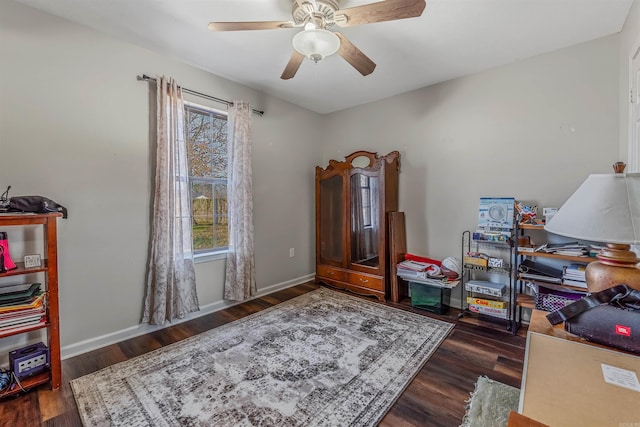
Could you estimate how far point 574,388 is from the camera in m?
0.78

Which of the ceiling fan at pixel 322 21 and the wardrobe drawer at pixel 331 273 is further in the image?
the wardrobe drawer at pixel 331 273

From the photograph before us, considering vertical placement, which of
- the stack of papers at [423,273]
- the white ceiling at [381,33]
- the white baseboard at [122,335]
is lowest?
the white baseboard at [122,335]

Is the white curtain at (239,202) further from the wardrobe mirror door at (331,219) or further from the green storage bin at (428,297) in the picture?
the green storage bin at (428,297)

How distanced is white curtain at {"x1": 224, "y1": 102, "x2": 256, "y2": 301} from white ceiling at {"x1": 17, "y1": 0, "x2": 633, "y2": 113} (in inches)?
20.3

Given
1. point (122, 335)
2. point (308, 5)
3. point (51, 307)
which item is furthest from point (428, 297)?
point (51, 307)

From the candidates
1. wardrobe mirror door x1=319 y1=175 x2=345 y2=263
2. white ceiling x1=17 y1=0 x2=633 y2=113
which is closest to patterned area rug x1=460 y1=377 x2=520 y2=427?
wardrobe mirror door x1=319 y1=175 x2=345 y2=263

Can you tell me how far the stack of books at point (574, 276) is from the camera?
2096mm

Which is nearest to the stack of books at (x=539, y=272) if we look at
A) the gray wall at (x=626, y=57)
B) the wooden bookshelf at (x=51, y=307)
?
the gray wall at (x=626, y=57)

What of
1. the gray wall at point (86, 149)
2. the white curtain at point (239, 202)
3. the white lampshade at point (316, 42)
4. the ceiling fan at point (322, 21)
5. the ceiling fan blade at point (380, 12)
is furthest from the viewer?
the white curtain at point (239, 202)

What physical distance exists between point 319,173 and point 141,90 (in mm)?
2163

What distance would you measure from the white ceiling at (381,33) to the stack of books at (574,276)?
1.88 meters

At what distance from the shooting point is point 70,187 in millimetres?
2066

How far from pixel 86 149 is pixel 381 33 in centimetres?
250

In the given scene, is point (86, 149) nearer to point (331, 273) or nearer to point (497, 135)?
point (331, 273)
